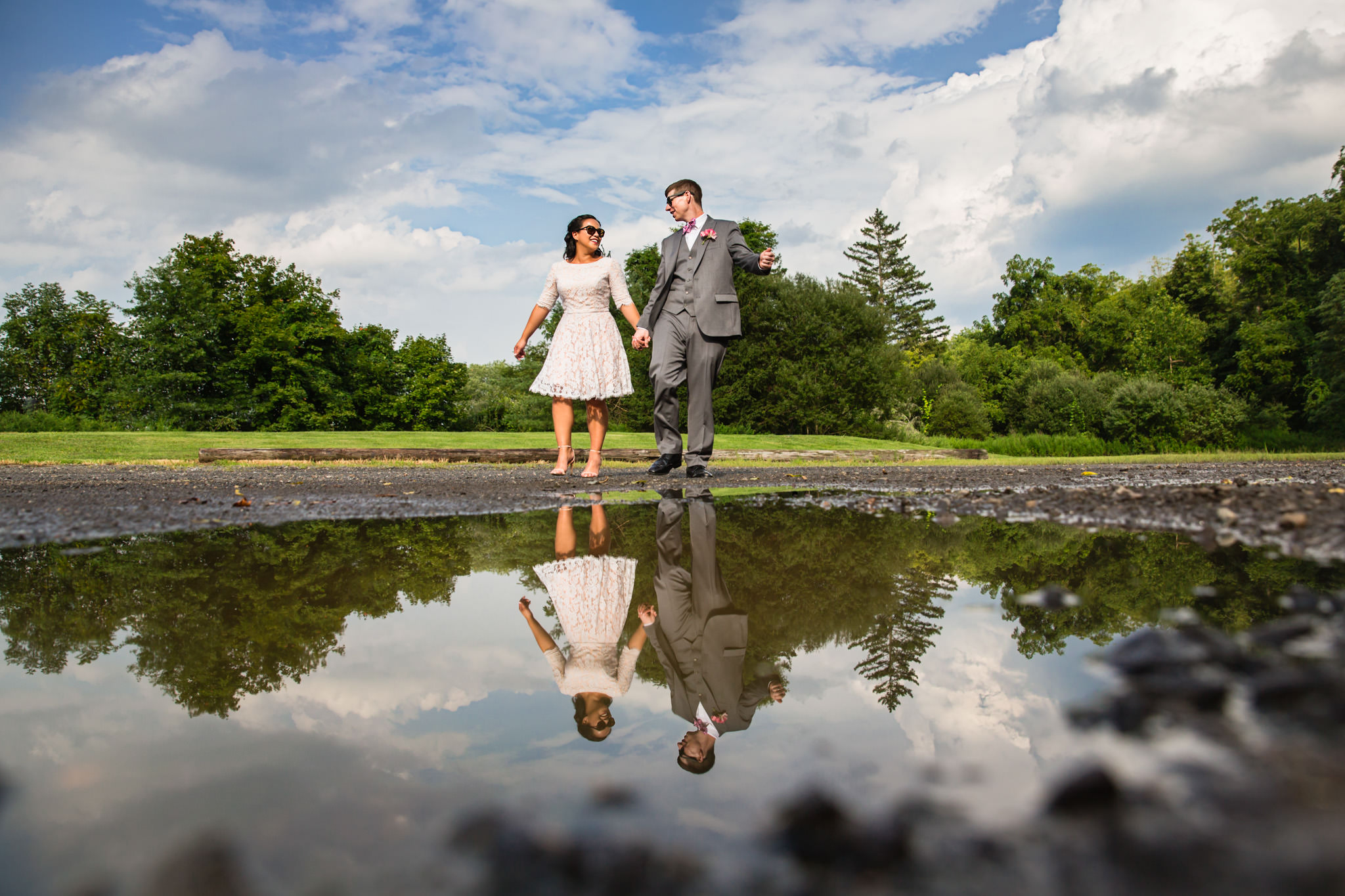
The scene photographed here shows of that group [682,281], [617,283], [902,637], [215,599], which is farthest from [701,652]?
[617,283]

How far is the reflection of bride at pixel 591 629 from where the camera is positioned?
123 cm

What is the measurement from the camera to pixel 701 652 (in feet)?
5.09

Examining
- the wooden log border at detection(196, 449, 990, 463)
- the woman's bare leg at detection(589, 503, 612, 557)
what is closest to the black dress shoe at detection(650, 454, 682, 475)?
the woman's bare leg at detection(589, 503, 612, 557)

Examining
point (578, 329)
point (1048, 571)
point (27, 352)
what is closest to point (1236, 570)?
point (1048, 571)

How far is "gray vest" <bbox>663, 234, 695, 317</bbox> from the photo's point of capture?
686 centimetres

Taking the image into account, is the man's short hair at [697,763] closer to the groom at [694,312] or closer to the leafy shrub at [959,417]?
the groom at [694,312]

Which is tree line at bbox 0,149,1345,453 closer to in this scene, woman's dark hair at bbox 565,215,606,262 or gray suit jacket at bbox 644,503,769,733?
woman's dark hair at bbox 565,215,606,262

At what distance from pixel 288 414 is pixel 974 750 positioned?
4359cm

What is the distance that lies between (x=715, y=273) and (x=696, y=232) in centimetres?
45

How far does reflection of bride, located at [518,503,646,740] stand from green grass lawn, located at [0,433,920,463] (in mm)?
10659

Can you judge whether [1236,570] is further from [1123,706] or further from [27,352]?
[27,352]

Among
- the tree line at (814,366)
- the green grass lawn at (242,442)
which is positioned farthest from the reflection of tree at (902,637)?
the tree line at (814,366)

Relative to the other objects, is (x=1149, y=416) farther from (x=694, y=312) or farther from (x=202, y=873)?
(x=202, y=873)

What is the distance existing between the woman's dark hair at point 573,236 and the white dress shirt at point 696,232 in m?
1.05
